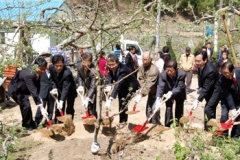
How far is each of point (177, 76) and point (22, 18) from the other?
14.9 ft

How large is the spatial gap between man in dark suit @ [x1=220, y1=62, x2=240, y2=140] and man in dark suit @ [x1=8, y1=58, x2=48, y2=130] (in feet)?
9.26

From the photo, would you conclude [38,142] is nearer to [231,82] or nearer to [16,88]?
[16,88]

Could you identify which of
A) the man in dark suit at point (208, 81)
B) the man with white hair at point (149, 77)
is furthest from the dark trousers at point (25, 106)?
the man in dark suit at point (208, 81)

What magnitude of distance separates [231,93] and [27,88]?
11.1 ft

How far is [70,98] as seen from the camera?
6.29 metres

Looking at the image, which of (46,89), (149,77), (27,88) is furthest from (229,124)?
(27,88)

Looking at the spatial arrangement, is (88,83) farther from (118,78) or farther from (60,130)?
(60,130)

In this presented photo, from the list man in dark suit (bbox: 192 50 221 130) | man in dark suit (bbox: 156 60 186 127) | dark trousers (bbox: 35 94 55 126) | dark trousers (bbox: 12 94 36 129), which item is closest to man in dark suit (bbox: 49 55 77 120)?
dark trousers (bbox: 35 94 55 126)

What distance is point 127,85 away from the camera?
240 inches

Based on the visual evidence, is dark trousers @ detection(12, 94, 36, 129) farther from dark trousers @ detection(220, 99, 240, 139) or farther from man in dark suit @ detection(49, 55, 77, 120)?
dark trousers @ detection(220, 99, 240, 139)

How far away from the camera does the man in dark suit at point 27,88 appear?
594 centimetres

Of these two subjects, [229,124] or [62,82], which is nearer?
[229,124]

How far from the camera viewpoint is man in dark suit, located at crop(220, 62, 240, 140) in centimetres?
522

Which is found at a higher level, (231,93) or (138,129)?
(231,93)
